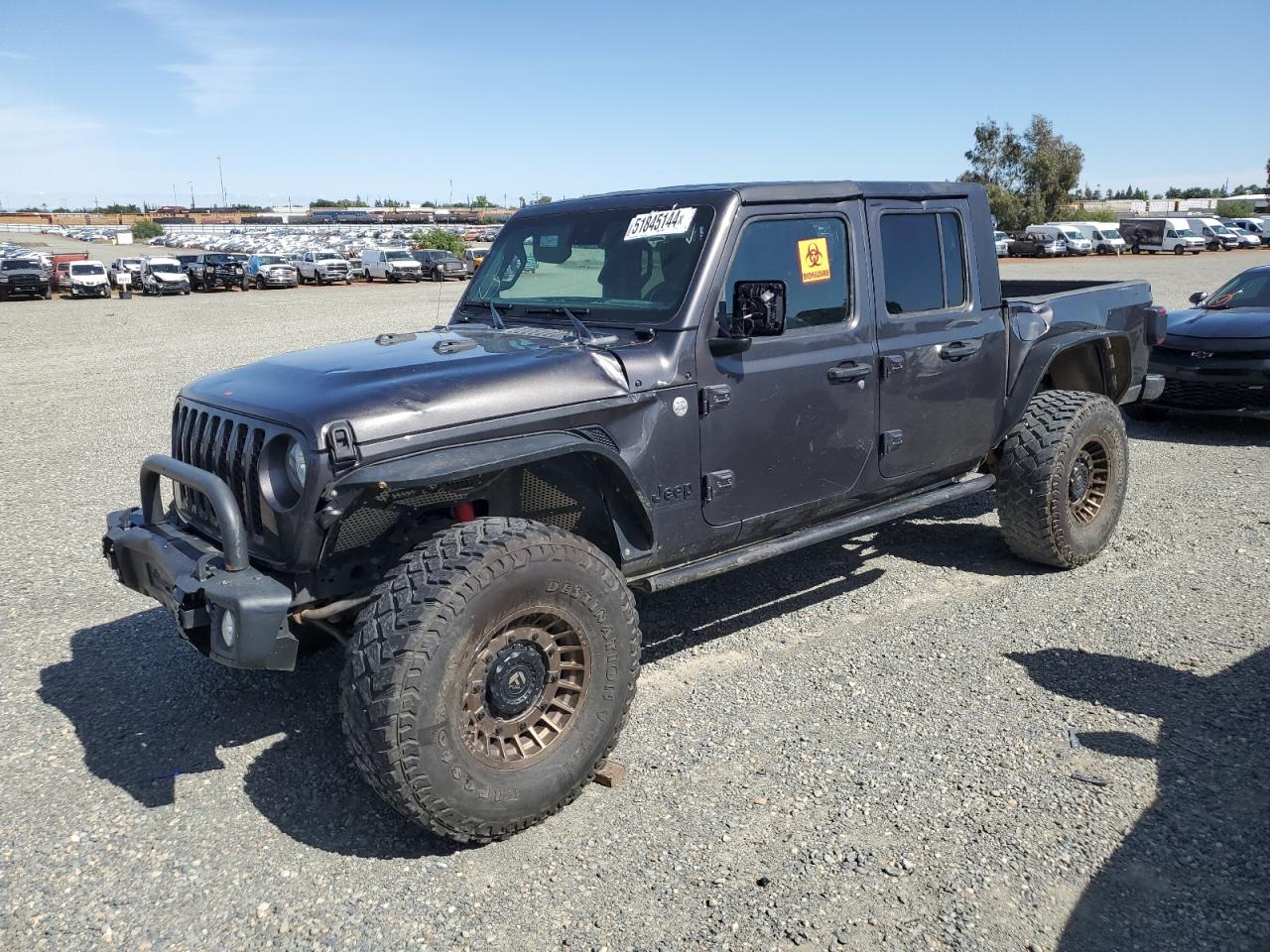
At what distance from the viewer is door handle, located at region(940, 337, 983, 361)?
4.75m

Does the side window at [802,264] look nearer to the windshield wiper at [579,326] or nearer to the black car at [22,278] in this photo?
the windshield wiper at [579,326]

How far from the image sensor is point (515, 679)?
3268 millimetres

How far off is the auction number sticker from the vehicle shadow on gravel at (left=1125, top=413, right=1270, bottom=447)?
6600 mm

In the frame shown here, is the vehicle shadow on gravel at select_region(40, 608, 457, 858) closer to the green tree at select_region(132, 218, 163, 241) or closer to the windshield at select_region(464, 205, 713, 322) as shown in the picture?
the windshield at select_region(464, 205, 713, 322)

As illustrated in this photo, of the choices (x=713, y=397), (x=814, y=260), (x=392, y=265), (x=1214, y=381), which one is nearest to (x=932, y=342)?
(x=814, y=260)

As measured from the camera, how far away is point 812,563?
5840 millimetres

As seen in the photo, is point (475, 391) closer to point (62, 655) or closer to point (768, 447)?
point (768, 447)

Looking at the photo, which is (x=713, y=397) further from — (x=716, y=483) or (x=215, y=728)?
(x=215, y=728)

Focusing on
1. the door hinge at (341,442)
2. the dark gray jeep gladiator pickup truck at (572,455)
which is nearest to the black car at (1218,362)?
A: the dark gray jeep gladiator pickup truck at (572,455)

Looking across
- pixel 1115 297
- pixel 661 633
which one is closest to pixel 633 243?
pixel 661 633

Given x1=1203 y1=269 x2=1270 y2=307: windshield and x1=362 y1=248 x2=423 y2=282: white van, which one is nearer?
x1=1203 y1=269 x2=1270 y2=307: windshield

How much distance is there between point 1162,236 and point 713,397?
50.4 metres

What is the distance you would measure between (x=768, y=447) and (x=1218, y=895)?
2108 mm

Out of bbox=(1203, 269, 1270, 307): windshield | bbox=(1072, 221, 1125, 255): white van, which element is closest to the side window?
bbox=(1203, 269, 1270, 307): windshield
